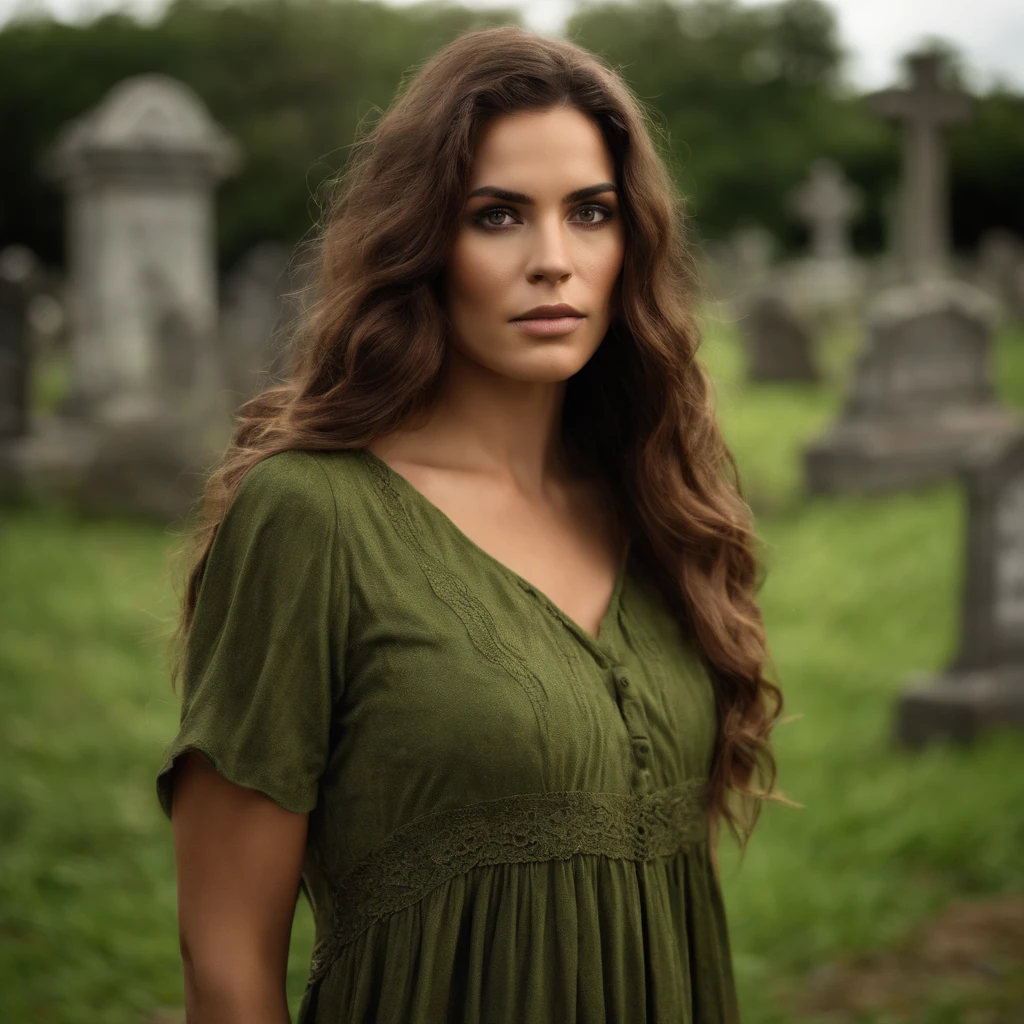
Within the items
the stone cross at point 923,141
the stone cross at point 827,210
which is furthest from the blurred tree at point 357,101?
the stone cross at point 923,141

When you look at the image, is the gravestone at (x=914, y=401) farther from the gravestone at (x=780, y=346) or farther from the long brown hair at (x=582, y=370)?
the long brown hair at (x=582, y=370)

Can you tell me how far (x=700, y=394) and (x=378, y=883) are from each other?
38.4 inches

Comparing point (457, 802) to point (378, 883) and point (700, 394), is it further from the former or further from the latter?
point (700, 394)

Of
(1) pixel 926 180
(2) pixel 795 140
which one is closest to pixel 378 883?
(1) pixel 926 180

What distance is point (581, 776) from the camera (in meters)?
1.86

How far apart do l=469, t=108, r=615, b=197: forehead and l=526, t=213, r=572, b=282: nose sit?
0.05 m

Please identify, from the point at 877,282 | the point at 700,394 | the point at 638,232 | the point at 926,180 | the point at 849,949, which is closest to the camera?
the point at 638,232

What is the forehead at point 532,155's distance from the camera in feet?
6.22

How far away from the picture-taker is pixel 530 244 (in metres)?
1.90

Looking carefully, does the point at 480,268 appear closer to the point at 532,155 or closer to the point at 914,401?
the point at 532,155

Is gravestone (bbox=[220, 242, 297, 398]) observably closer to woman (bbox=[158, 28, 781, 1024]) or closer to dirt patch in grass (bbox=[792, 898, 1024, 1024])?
woman (bbox=[158, 28, 781, 1024])

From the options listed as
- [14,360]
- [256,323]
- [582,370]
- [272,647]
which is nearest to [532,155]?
[582,370]

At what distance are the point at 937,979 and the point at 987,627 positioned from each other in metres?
2.22

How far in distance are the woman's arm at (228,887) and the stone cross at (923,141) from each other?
10.4m
